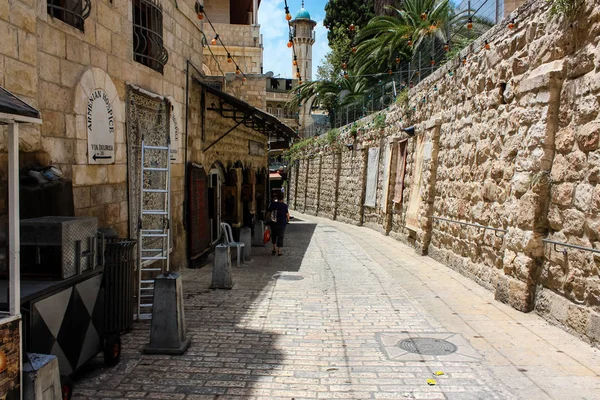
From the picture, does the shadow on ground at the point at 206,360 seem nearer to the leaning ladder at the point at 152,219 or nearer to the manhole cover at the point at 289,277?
the leaning ladder at the point at 152,219

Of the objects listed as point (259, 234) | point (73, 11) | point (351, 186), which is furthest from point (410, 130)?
point (73, 11)

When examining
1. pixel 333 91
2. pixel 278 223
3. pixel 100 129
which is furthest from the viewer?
pixel 333 91

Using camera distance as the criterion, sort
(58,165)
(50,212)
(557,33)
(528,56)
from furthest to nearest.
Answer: (528,56) → (557,33) → (58,165) → (50,212)

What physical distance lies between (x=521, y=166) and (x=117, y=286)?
5.29 meters

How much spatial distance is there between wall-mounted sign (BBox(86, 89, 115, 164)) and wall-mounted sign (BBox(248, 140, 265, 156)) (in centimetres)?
957

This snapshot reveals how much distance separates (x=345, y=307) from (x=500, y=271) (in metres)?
2.34

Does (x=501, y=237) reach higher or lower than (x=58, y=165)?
lower

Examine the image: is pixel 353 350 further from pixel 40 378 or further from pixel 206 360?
pixel 40 378

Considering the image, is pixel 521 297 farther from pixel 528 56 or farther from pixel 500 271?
pixel 528 56

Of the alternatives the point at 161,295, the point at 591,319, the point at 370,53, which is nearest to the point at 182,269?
the point at 161,295

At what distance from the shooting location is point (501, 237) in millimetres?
7219

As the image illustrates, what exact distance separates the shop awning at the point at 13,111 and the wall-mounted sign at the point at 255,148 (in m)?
12.7

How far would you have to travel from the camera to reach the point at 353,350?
507cm

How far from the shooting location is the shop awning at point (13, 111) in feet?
9.11
